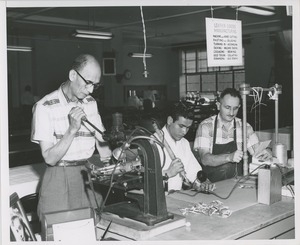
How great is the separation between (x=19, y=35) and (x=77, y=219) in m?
10.4

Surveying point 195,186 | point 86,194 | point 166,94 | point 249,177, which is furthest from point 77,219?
point 166,94

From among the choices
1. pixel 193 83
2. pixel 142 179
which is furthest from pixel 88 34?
pixel 193 83

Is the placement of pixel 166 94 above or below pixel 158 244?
above

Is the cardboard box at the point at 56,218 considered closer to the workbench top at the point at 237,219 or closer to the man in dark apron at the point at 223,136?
the workbench top at the point at 237,219

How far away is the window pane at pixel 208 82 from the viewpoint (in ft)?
44.3

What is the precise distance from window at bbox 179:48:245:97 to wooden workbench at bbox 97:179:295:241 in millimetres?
10981

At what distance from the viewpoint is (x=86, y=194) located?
79.4 inches

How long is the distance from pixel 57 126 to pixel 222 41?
1.04 metres

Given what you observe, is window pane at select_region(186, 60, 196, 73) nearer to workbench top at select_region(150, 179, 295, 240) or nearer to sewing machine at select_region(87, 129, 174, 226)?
workbench top at select_region(150, 179, 295, 240)

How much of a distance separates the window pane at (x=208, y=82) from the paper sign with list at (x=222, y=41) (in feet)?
38.0

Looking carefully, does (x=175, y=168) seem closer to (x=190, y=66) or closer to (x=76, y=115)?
(x=76, y=115)

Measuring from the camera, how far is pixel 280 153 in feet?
7.92

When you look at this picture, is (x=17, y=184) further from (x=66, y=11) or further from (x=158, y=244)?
(x=66, y=11)

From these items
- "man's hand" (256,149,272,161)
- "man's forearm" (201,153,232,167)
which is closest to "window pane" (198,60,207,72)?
"man's forearm" (201,153,232,167)
